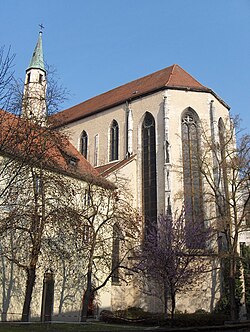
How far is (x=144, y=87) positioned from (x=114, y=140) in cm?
501

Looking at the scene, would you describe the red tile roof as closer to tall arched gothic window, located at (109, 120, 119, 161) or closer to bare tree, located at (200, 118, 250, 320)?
tall arched gothic window, located at (109, 120, 119, 161)

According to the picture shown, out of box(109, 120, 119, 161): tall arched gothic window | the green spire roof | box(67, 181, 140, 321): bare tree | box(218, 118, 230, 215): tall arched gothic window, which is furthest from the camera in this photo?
the green spire roof

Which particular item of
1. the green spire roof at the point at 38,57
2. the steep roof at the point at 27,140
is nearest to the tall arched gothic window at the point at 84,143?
the green spire roof at the point at 38,57

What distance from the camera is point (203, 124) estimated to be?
28922 millimetres

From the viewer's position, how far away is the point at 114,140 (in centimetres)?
3203

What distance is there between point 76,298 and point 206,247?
335 inches

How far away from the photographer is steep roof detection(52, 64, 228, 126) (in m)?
30.1

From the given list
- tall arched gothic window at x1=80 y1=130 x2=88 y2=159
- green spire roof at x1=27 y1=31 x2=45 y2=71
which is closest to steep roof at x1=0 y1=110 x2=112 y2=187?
tall arched gothic window at x1=80 y1=130 x2=88 y2=159

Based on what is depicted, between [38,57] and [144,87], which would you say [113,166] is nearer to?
[144,87]

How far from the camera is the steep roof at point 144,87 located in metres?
30.1

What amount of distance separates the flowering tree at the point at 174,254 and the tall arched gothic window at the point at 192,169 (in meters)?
1.00

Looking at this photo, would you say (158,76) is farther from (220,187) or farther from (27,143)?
(27,143)

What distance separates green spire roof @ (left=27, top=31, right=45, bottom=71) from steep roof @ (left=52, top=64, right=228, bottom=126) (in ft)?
18.4

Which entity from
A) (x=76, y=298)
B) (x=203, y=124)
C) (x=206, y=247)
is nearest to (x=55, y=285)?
(x=76, y=298)
